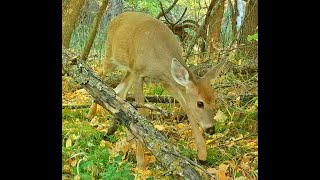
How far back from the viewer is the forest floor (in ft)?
10.6

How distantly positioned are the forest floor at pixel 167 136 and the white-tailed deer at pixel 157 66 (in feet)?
0.44

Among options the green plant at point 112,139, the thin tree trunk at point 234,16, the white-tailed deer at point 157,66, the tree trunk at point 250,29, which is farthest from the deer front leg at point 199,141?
the thin tree trunk at point 234,16

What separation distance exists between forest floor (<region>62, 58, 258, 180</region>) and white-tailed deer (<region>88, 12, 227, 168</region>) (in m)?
0.13

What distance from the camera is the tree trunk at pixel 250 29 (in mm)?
4775

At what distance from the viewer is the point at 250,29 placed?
4.95 meters

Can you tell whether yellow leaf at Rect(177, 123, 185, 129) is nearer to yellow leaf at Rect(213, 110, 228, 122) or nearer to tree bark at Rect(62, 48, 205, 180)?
yellow leaf at Rect(213, 110, 228, 122)

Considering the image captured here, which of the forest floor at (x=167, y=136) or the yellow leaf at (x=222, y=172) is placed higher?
the forest floor at (x=167, y=136)

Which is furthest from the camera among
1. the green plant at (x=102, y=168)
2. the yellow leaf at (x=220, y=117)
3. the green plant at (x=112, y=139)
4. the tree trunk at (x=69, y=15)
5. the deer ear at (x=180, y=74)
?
the tree trunk at (x=69, y=15)

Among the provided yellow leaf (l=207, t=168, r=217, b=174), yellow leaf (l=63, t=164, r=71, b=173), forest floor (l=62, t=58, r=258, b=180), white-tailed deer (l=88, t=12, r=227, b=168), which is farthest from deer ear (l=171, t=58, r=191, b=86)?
yellow leaf (l=63, t=164, r=71, b=173)

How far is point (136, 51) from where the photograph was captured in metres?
4.25

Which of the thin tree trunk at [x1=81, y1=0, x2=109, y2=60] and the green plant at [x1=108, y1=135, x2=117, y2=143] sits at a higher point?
the thin tree trunk at [x1=81, y1=0, x2=109, y2=60]

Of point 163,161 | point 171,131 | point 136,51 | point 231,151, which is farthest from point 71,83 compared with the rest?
point 163,161

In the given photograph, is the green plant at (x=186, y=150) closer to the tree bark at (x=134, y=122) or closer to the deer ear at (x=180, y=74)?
the deer ear at (x=180, y=74)
